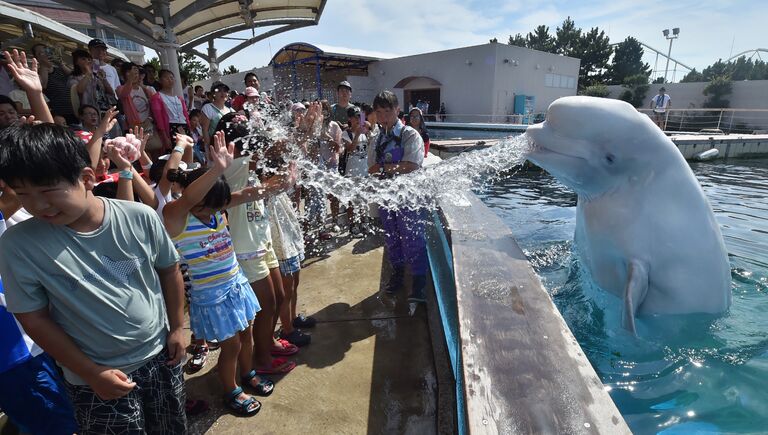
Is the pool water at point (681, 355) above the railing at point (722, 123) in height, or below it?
below

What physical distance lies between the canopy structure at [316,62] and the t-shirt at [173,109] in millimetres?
19242

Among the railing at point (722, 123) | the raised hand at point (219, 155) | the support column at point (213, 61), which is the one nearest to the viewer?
the raised hand at point (219, 155)

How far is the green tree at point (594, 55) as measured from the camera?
5097 centimetres

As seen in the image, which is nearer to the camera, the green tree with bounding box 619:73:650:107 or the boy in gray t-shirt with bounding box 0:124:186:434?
the boy in gray t-shirt with bounding box 0:124:186:434

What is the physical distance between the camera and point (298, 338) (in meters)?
3.01

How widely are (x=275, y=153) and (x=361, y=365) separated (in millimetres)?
1701

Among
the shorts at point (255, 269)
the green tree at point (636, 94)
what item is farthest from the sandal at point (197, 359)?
the green tree at point (636, 94)

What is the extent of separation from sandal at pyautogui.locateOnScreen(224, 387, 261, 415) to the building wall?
35.1 meters

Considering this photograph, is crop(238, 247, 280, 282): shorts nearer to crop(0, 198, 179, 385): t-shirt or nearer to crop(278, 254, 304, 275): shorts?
crop(278, 254, 304, 275): shorts

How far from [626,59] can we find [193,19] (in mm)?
57417

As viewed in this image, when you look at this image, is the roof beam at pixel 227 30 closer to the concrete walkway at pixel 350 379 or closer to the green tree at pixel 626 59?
the concrete walkway at pixel 350 379

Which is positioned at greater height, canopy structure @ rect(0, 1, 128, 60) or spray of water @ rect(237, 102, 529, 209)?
canopy structure @ rect(0, 1, 128, 60)

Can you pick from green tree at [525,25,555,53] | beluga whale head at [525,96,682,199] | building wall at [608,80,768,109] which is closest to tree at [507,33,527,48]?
green tree at [525,25,555,53]

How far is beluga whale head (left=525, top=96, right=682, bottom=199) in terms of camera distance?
254cm
